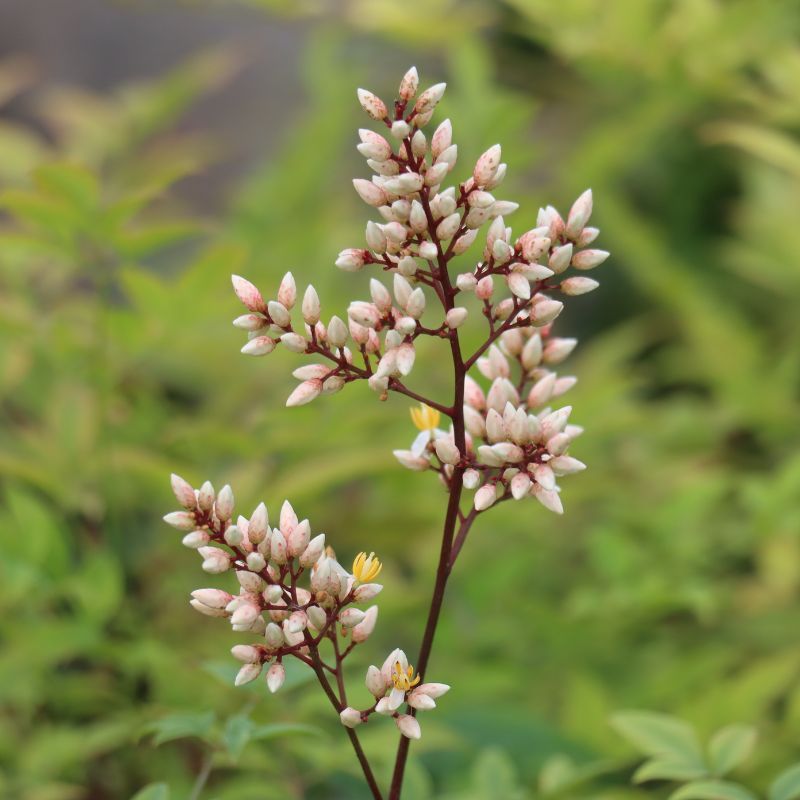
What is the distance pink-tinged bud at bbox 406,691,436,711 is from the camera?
1093mm

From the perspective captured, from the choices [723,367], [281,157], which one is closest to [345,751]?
[723,367]

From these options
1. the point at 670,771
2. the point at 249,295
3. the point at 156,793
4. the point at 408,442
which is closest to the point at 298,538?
the point at 249,295

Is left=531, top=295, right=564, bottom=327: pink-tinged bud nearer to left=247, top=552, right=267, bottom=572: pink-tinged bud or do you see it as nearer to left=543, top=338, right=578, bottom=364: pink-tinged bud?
left=543, top=338, right=578, bottom=364: pink-tinged bud

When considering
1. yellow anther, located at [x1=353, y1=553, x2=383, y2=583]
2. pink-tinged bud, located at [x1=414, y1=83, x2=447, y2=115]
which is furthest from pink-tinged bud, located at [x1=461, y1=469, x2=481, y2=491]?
pink-tinged bud, located at [x1=414, y1=83, x2=447, y2=115]

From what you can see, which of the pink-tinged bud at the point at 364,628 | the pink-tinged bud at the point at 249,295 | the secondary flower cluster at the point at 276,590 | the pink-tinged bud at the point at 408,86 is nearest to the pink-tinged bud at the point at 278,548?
the secondary flower cluster at the point at 276,590

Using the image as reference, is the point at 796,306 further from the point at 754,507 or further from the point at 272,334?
the point at 272,334

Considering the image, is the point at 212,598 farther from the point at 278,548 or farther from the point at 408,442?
the point at 408,442

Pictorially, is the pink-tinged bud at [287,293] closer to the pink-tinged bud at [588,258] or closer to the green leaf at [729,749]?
the pink-tinged bud at [588,258]

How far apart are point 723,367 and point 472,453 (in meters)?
2.21

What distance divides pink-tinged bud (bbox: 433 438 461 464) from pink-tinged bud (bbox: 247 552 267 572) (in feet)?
0.63

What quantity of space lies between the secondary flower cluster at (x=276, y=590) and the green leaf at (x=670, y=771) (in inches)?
13.9

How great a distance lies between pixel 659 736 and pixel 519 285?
67cm

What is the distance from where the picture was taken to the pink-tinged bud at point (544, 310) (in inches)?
42.8

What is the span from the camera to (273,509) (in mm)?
2178
